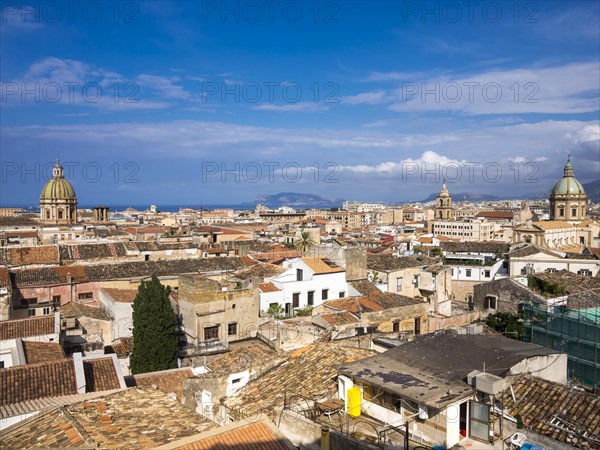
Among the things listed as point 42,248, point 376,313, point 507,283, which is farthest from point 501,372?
point 42,248

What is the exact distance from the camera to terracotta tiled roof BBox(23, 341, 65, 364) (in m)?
16.1

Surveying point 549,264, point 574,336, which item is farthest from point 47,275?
point 549,264

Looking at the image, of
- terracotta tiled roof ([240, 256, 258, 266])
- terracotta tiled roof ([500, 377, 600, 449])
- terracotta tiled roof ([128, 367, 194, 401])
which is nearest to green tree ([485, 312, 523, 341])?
terracotta tiled roof ([500, 377, 600, 449])

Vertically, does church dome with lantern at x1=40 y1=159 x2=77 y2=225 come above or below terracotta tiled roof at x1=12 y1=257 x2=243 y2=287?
above

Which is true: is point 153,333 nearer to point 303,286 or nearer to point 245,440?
point 303,286

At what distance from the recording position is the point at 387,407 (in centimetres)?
833

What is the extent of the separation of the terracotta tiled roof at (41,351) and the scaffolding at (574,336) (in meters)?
16.8

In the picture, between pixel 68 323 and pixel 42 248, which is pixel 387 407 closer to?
pixel 68 323

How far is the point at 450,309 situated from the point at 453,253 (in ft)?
38.9

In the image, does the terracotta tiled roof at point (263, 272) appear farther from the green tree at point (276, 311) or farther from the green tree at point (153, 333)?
the green tree at point (153, 333)

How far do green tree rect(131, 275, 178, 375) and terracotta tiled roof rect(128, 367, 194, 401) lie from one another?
317 cm

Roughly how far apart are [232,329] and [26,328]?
8265mm

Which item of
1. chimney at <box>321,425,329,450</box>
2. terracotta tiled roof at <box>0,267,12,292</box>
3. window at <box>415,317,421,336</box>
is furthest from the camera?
terracotta tiled roof at <box>0,267,12,292</box>

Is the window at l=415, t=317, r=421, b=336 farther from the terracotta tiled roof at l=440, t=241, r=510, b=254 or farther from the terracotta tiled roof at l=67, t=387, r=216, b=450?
the terracotta tiled roof at l=440, t=241, r=510, b=254
